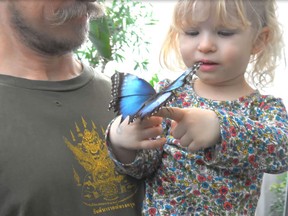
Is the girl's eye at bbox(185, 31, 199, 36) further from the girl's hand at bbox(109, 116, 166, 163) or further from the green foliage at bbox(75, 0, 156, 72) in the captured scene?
the green foliage at bbox(75, 0, 156, 72)

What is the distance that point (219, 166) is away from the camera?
1130 millimetres

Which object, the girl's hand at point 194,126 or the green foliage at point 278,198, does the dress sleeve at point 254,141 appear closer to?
the girl's hand at point 194,126

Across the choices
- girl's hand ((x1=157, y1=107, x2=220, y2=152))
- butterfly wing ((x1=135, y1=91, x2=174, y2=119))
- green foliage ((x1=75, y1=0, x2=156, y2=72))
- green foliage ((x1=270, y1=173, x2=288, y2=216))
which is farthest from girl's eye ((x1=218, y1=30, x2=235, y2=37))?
green foliage ((x1=270, y1=173, x2=288, y2=216))

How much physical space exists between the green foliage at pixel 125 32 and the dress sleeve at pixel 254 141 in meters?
1.14

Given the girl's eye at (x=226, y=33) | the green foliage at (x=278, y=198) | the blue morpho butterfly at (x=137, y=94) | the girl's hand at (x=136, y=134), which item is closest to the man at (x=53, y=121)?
the girl's hand at (x=136, y=134)

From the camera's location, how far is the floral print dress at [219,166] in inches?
42.9

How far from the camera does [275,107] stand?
119 centimetres

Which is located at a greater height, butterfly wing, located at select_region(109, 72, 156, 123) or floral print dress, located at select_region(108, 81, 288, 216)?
butterfly wing, located at select_region(109, 72, 156, 123)

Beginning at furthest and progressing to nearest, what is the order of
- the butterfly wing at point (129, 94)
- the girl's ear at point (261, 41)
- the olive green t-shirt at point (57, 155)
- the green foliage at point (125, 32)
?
the green foliage at point (125, 32) → the girl's ear at point (261, 41) → the olive green t-shirt at point (57, 155) → the butterfly wing at point (129, 94)

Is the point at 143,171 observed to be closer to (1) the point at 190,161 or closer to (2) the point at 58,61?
(1) the point at 190,161

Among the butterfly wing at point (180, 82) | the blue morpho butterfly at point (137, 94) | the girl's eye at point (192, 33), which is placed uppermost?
the girl's eye at point (192, 33)

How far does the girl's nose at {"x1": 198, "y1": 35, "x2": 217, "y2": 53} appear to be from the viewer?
3.72ft

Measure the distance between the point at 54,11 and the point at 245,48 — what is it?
488 millimetres

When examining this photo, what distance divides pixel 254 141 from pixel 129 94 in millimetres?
301
